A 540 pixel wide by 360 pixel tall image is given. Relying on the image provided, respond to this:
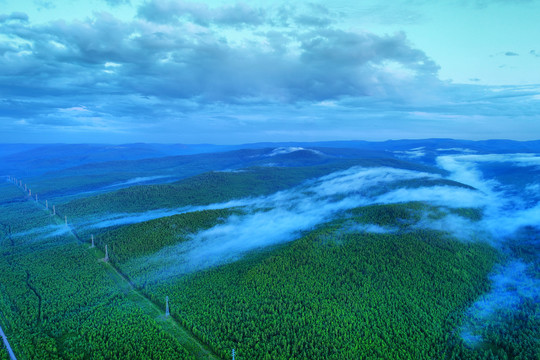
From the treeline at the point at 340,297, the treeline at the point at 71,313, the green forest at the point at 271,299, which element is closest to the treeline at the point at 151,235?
the green forest at the point at 271,299

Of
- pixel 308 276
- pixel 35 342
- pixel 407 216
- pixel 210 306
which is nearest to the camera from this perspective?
pixel 35 342

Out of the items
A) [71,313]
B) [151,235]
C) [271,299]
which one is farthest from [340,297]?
[151,235]

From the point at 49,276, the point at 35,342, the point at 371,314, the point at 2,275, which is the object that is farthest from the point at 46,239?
the point at 371,314

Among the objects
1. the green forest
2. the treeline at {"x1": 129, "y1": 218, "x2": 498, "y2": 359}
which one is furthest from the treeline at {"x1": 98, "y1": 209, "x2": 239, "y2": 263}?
the treeline at {"x1": 129, "y1": 218, "x2": 498, "y2": 359}

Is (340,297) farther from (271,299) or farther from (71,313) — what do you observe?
(71,313)

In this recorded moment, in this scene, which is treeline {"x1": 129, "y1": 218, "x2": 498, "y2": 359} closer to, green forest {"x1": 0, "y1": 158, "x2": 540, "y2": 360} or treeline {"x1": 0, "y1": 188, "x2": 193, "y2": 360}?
green forest {"x1": 0, "y1": 158, "x2": 540, "y2": 360}

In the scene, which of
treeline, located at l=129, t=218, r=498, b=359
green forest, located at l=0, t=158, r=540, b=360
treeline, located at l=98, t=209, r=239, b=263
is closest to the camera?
green forest, located at l=0, t=158, r=540, b=360

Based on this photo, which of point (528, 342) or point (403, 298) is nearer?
point (528, 342)

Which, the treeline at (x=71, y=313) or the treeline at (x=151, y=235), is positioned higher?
the treeline at (x=151, y=235)

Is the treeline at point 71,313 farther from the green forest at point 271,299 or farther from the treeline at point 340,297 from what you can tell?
the treeline at point 340,297

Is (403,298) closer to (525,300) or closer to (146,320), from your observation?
(525,300)

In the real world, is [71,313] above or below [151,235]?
below
